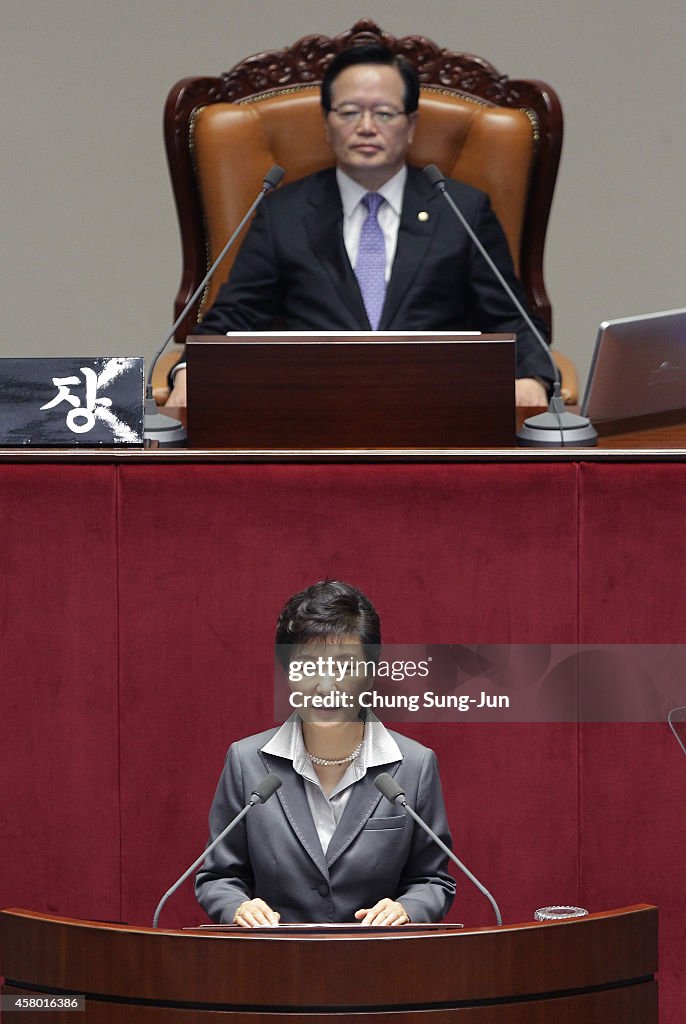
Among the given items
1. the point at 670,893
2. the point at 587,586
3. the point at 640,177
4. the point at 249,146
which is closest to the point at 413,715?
the point at 587,586

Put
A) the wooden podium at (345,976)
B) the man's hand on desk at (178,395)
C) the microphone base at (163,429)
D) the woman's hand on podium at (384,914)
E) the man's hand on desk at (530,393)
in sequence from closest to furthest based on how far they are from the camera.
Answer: the wooden podium at (345,976)
the woman's hand on podium at (384,914)
the microphone base at (163,429)
the man's hand on desk at (178,395)
the man's hand on desk at (530,393)

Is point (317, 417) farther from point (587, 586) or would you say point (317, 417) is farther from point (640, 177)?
point (640, 177)

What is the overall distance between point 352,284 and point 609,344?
3.32 feet

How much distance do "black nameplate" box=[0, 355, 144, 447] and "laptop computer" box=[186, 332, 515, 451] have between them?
0.30 feet

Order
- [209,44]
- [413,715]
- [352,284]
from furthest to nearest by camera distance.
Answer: [209,44]
[352,284]
[413,715]

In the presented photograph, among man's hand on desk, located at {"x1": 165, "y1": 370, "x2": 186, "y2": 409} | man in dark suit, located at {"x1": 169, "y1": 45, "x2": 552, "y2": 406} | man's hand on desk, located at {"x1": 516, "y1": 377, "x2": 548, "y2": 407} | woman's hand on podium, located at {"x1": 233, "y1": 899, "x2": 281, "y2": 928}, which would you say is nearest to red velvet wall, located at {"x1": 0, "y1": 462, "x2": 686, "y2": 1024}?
woman's hand on podium, located at {"x1": 233, "y1": 899, "x2": 281, "y2": 928}

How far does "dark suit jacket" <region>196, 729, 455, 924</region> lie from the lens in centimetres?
161

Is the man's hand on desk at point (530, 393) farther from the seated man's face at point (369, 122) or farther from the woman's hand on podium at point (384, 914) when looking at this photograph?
the woman's hand on podium at point (384, 914)

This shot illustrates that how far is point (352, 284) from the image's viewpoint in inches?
115

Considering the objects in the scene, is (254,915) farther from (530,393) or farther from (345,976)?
(530,393)

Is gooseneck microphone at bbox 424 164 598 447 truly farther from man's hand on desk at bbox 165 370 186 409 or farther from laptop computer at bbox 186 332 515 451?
man's hand on desk at bbox 165 370 186 409

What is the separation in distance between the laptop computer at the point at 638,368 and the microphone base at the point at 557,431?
0.21 feet

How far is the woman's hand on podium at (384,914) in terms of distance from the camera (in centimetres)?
148

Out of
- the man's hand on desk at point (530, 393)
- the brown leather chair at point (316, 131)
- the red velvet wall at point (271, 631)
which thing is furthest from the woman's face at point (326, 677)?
the brown leather chair at point (316, 131)
